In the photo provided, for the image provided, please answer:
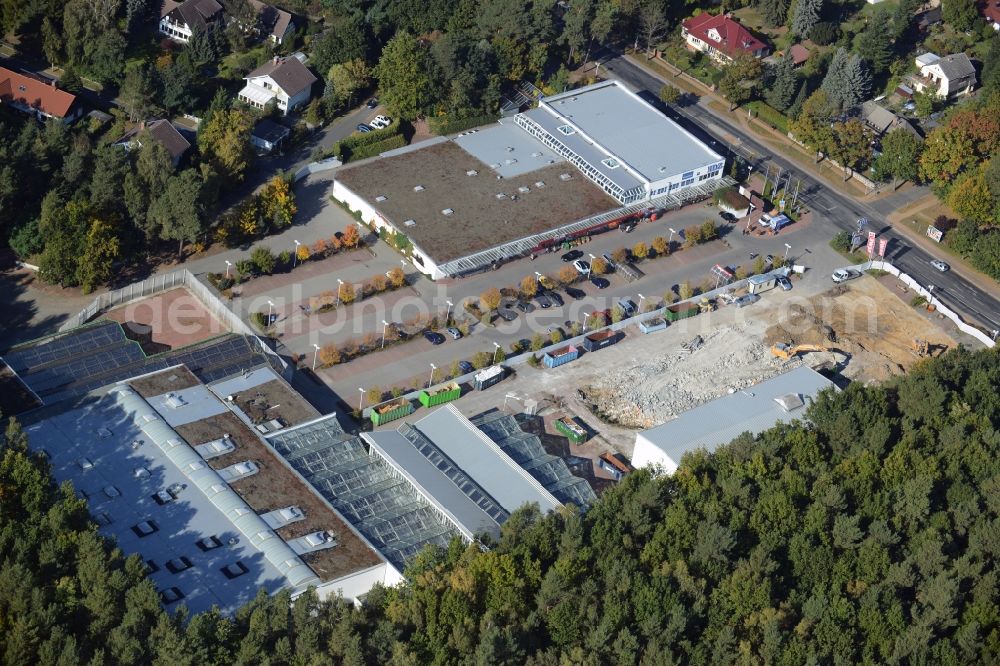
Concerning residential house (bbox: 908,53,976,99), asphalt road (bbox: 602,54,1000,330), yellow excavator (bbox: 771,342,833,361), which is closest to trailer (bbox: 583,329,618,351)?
yellow excavator (bbox: 771,342,833,361)

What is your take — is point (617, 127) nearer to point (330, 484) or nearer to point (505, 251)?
point (505, 251)

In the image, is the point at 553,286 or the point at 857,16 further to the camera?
the point at 857,16

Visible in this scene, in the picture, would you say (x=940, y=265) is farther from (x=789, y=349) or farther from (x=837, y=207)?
(x=789, y=349)

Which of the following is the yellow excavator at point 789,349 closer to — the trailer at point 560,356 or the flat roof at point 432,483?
the trailer at point 560,356

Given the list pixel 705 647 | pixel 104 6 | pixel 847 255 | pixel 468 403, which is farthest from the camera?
pixel 104 6

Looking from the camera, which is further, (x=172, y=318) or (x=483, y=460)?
(x=172, y=318)

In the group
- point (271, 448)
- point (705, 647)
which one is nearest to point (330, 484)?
point (271, 448)

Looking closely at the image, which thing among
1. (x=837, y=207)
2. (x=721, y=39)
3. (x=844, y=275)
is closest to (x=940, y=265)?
(x=844, y=275)
